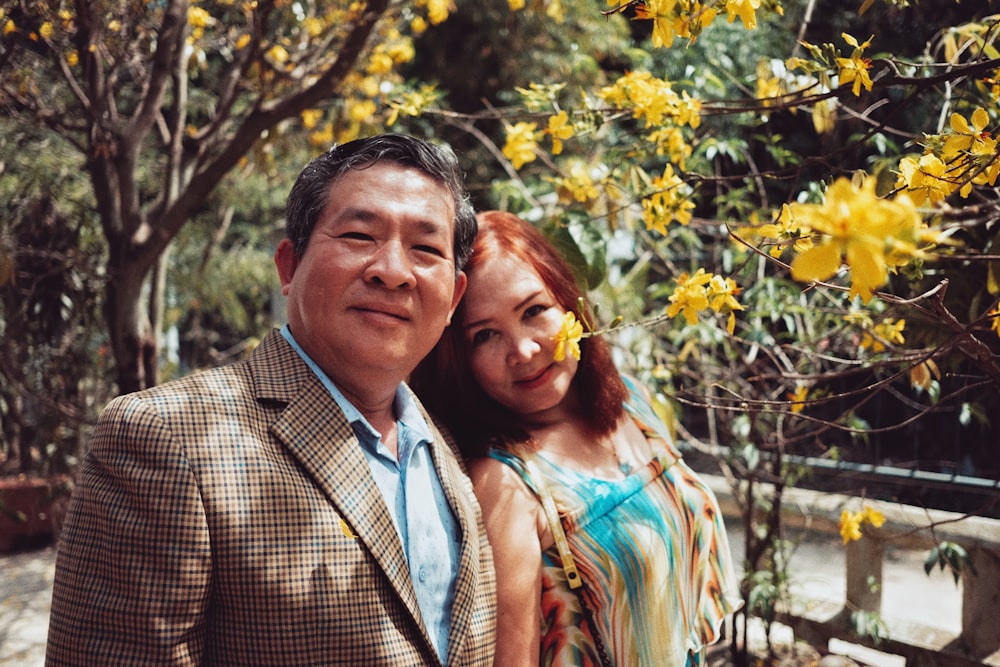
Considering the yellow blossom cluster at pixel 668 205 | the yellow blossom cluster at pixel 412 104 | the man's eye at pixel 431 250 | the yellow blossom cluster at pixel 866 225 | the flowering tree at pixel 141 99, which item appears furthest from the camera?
the flowering tree at pixel 141 99

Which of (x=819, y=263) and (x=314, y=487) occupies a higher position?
(x=819, y=263)

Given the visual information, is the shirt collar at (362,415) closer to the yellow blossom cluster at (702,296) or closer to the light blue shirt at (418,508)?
the light blue shirt at (418,508)

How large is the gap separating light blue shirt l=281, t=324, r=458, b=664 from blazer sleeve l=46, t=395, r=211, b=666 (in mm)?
311

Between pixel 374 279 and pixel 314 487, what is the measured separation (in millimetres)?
342

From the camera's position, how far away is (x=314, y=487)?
1199 millimetres

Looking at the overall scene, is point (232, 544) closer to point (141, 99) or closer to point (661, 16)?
point (661, 16)

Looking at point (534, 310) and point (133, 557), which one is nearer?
point (133, 557)

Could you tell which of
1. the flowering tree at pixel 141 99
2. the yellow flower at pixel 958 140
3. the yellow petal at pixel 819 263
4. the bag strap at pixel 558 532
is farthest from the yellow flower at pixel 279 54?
the yellow petal at pixel 819 263

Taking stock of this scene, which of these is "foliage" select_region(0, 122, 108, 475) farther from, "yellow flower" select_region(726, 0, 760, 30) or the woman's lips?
"yellow flower" select_region(726, 0, 760, 30)

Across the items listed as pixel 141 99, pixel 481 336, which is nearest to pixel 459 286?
pixel 481 336

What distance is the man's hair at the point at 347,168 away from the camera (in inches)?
53.6

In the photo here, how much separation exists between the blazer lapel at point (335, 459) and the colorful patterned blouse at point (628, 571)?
0.40m

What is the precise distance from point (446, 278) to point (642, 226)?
2.12 metres

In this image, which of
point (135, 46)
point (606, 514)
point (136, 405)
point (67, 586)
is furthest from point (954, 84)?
point (135, 46)
